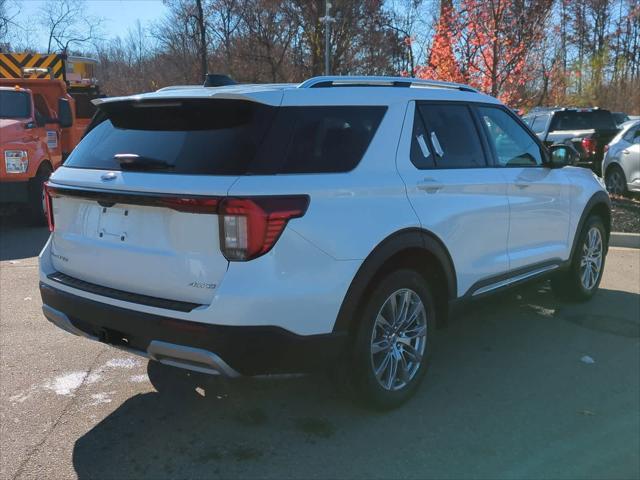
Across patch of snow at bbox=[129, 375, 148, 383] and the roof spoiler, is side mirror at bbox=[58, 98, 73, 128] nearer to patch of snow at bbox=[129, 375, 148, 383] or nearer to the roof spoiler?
the roof spoiler

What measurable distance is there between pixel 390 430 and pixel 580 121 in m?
12.8

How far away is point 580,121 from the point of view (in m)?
14.3

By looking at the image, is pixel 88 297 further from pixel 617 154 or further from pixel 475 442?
pixel 617 154

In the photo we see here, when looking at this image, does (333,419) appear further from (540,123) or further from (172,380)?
(540,123)

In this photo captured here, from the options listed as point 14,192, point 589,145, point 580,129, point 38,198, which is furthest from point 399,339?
point 580,129

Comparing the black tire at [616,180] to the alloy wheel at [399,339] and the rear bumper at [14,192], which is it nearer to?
the alloy wheel at [399,339]

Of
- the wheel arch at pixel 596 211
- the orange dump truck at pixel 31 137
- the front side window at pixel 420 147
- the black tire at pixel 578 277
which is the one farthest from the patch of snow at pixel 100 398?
the orange dump truck at pixel 31 137

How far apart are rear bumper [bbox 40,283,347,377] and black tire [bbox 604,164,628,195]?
975 centimetres

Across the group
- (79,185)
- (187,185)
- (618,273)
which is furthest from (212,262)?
(618,273)

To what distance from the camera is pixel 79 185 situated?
3373 millimetres

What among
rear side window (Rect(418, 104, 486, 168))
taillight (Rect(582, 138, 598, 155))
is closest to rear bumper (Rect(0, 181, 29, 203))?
rear side window (Rect(418, 104, 486, 168))

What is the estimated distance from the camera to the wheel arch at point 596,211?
5.51 m

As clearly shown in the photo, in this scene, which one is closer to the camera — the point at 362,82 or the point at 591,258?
the point at 362,82

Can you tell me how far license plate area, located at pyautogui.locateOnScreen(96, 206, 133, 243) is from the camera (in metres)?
3.16
